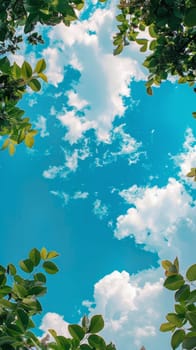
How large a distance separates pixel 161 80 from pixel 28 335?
509cm

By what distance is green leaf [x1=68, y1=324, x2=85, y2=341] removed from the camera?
7.32 feet

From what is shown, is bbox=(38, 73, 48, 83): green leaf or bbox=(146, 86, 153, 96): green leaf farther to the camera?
bbox=(146, 86, 153, 96): green leaf

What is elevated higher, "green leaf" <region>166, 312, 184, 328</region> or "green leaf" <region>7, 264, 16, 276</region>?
"green leaf" <region>7, 264, 16, 276</region>

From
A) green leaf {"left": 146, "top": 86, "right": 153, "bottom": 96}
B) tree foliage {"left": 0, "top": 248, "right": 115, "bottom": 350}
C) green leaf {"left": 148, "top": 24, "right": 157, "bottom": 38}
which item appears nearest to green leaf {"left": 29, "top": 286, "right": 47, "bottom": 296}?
tree foliage {"left": 0, "top": 248, "right": 115, "bottom": 350}

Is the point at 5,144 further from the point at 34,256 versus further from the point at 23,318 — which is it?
the point at 23,318

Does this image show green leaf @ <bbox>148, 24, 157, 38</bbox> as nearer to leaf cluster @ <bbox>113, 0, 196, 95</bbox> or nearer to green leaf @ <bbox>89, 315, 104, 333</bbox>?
leaf cluster @ <bbox>113, 0, 196, 95</bbox>

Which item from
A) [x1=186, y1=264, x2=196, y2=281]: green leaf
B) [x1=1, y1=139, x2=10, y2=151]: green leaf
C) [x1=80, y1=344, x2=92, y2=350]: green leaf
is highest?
[x1=1, y1=139, x2=10, y2=151]: green leaf

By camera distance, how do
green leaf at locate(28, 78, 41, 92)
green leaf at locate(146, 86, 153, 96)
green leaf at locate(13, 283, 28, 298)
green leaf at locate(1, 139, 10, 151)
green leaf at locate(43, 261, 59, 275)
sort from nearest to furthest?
green leaf at locate(13, 283, 28, 298) → green leaf at locate(43, 261, 59, 275) → green leaf at locate(28, 78, 41, 92) → green leaf at locate(1, 139, 10, 151) → green leaf at locate(146, 86, 153, 96)

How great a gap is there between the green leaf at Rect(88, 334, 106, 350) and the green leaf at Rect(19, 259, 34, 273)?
29.4 inches

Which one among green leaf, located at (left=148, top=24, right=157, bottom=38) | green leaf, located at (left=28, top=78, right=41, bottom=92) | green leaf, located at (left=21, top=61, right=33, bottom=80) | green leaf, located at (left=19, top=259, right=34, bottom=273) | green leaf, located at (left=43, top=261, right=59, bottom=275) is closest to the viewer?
green leaf, located at (left=19, top=259, right=34, bottom=273)

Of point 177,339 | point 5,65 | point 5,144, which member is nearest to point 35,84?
point 5,65

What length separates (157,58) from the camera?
5398mm

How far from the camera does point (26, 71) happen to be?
3.42 meters

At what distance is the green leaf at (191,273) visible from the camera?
1.99 metres
